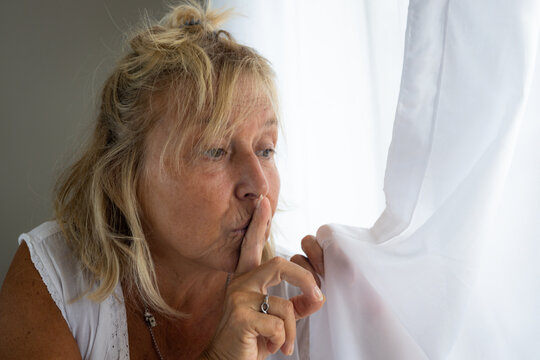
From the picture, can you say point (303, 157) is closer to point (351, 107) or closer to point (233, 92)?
point (351, 107)

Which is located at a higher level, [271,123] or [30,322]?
[271,123]

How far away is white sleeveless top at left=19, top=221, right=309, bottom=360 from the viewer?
1.06m

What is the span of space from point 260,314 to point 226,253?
0.61 ft

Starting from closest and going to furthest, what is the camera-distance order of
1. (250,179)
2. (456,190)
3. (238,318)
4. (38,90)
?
(456,190)
(238,318)
(250,179)
(38,90)

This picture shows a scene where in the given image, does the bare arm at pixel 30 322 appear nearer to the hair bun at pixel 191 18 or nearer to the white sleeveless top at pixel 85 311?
the white sleeveless top at pixel 85 311

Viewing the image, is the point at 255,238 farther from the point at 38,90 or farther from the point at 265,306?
the point at 38,90

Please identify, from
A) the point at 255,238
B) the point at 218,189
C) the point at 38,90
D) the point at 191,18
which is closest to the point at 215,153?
the point at 218,189

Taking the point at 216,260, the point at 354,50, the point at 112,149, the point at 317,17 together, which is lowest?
the point at 216,260

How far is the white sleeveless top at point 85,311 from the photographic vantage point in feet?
3.49

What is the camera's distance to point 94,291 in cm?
107

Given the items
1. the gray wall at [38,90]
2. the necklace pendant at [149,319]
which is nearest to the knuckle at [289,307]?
the necklace pendant at [149,319]

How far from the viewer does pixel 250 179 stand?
0.96 metres

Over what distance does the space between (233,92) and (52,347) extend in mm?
623

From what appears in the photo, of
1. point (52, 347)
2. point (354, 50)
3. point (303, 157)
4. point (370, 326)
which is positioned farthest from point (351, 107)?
point (52, 347)
